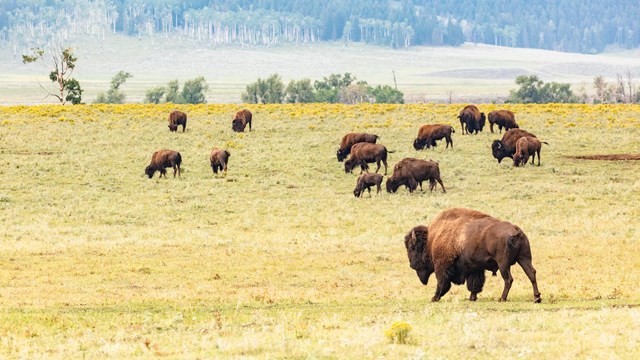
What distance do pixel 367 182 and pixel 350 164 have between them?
15.2ft

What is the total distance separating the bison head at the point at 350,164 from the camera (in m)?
38.4

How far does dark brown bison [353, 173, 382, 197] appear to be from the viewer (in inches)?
1335

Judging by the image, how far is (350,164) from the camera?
38531 mm

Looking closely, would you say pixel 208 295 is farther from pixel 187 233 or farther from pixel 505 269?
pixel 187 233

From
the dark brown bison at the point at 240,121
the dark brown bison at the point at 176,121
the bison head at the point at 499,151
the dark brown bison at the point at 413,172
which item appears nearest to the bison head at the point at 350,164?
the dark brown bison at the point at 413,172

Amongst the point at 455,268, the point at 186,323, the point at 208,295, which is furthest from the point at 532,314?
the point at 208,295

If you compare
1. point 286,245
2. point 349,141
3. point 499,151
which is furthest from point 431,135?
point 286,245

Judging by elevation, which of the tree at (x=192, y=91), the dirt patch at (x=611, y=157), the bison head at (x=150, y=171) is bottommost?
the tree at (x=192, y=91)

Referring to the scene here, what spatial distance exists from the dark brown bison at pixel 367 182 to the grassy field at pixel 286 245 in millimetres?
519

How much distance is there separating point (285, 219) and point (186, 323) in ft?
52.4

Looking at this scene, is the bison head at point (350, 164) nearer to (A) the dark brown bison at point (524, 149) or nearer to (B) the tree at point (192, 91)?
(A) the dark brown bison at point (524, 149)

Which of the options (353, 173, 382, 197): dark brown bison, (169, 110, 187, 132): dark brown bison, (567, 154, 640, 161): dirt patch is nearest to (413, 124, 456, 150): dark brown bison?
(567, 154, 640, 161): dirt patch

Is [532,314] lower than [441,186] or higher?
higher

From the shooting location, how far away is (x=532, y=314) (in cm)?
1380
